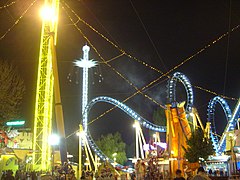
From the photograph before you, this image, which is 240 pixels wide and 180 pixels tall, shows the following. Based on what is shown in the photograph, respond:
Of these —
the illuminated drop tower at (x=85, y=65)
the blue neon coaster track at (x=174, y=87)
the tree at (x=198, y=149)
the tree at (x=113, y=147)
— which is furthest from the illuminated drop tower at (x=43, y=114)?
the tree at (x=113, y=147)

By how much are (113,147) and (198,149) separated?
117 feet

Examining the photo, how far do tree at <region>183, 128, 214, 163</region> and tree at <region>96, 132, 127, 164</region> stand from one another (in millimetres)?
34554

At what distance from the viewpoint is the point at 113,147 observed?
61.5m

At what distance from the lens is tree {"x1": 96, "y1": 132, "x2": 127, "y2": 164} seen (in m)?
61.0

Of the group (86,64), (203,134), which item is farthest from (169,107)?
(86,64)

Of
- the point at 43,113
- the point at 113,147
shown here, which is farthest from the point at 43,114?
the point at 113,147

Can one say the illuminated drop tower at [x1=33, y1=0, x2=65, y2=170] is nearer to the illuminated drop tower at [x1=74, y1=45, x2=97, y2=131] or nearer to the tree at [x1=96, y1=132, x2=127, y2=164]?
the illuminated drop tower at [x1=74, y1=45, x2=97, y2=131]

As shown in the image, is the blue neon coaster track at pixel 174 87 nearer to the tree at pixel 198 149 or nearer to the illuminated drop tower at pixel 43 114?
the tree at pixel 198 149

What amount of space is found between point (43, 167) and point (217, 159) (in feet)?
57.0

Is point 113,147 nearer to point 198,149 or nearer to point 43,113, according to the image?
point 43,113

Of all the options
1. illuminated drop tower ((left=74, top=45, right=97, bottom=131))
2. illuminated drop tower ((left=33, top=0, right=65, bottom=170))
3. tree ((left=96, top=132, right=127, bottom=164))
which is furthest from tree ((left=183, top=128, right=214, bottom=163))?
tree ((left=96, top=132, right=127, bottom=164))

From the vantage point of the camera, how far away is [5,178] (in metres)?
15.3

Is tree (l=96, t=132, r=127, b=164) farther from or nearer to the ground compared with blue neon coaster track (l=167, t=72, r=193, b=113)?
nearer to the ground

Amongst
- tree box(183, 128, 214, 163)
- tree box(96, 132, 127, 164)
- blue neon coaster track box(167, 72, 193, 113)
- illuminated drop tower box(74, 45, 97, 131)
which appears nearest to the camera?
tree box(183, 128, 214, 163)
